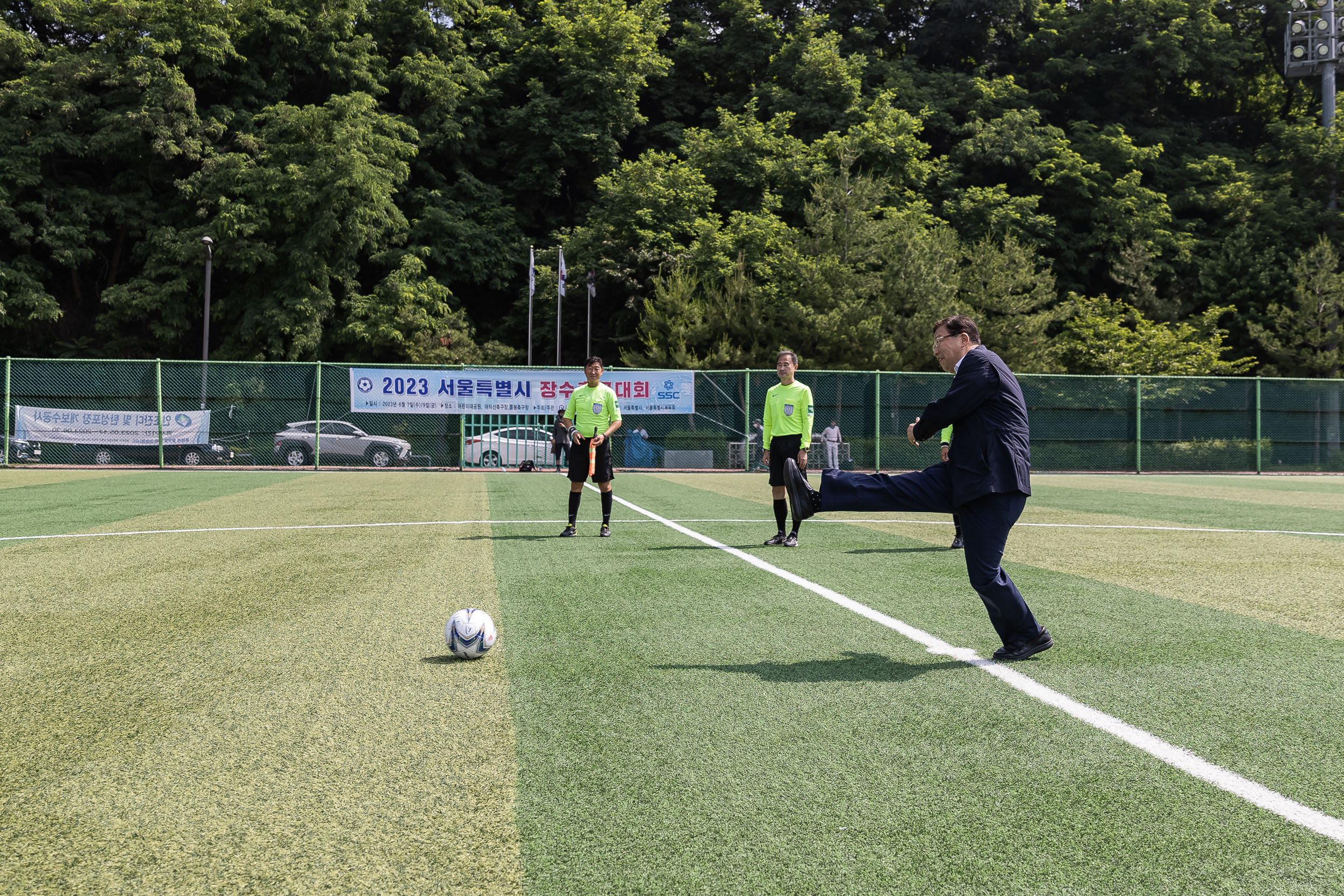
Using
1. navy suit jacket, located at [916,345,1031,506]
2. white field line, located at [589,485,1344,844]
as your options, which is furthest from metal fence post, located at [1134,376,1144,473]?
navy suit jacket, located at [916,345,1031,506]

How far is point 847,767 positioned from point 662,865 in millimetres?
875

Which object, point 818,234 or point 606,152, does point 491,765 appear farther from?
point 606,152

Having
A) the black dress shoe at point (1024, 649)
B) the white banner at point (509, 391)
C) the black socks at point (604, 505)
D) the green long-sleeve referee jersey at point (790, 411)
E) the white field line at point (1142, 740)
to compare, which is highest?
the white banner at point (509, 391)

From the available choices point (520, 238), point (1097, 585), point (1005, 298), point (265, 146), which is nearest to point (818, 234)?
point (1005, 298)

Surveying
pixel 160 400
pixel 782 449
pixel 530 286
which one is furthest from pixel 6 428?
pixel 782 449

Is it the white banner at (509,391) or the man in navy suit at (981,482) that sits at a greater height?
the white banner at (509,391)

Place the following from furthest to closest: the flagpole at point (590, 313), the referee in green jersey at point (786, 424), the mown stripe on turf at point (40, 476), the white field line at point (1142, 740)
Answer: the flagpole at point (590, 313), the mown stripe on turf at point (40, 476), the referee in green jersey at point (786, 424), the white field line at point (1142, 740)

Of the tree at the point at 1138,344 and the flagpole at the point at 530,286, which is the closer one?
the tree at the point at 1138,344

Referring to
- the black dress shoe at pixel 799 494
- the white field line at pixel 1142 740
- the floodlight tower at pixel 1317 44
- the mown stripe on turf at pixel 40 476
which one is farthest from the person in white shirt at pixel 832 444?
the floodlight tower at pixel 1317 44

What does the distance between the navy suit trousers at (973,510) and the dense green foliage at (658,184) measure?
85.8ft

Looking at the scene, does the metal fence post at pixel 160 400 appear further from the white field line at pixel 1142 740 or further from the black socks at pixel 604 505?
the white field line at pixel 1142 740

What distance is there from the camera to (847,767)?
293 centimetres

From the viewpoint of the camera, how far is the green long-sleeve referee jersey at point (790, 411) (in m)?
8.72

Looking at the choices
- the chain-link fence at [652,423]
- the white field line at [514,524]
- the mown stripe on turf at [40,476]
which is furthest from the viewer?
the chain-link fence at [652,423]
